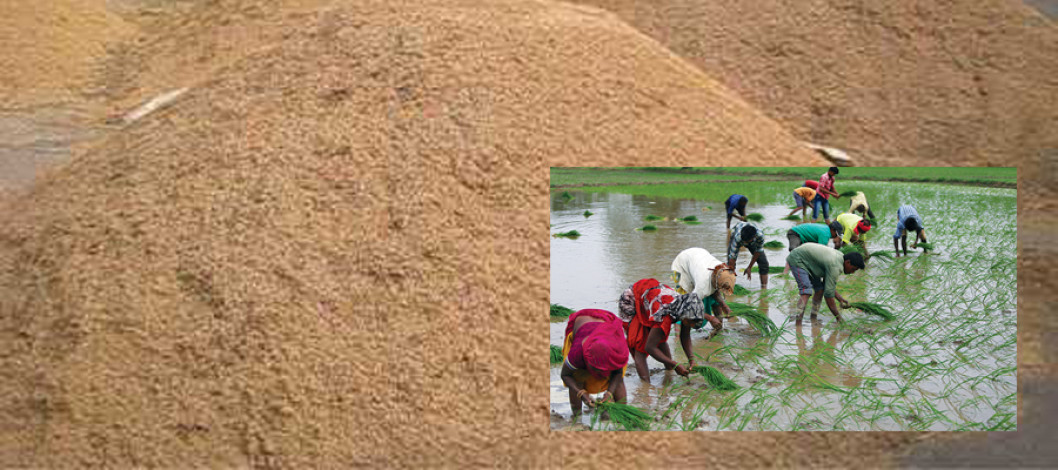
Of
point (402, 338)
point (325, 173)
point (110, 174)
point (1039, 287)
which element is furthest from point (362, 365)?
point (1039, 287)

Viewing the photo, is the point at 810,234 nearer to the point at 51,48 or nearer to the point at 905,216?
the point at 905,216

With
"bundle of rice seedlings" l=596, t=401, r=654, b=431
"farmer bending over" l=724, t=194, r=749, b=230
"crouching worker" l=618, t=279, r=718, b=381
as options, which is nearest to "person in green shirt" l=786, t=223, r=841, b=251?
"farmer bending over" l=724, t=194, r=749, b=230

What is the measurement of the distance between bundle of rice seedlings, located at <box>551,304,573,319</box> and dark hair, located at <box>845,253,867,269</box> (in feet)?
4.60

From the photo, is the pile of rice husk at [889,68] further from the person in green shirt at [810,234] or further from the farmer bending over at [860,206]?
the person in green shirt at [810,234]

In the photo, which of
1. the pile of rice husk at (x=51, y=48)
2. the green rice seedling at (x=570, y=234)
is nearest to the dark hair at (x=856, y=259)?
the green rice seedling at (x=570, y=234)

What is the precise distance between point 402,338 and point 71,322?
1.68 metres

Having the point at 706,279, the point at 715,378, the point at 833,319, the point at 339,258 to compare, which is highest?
the point at 339,258

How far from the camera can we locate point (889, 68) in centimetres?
412

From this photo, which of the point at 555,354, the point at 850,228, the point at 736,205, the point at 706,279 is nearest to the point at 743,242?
the point at 736,205

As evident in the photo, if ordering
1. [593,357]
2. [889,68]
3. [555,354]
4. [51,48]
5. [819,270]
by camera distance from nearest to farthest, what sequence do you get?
[593,357] → [555,354] → [819,270] → [889,68] → [51,48]

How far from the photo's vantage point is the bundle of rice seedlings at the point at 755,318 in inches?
125

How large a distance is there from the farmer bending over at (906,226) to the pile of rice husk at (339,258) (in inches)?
25.8

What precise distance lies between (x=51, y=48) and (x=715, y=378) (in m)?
5.00

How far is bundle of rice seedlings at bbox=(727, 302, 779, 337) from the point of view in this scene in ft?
10.4
